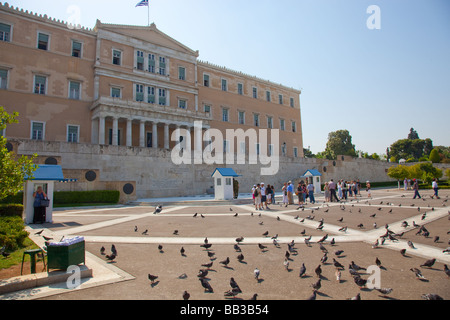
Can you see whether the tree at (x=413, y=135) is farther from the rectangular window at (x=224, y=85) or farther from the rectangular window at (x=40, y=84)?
the rectangular window at (x=40, y=84)

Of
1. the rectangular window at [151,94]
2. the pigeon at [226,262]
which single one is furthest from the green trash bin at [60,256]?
the rectangular window at [151,94]

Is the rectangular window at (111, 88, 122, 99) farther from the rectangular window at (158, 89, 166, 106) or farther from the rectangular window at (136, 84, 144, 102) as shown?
the rectangular window at (158, 89, 166, 106)

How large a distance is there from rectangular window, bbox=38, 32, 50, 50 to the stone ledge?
122 ft

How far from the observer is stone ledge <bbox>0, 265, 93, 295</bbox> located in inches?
187

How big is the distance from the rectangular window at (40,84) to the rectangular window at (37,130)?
3910mm

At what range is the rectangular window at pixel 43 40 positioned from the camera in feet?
107

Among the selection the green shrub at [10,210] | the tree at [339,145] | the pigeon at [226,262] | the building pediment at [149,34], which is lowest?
the pigeon at [226,262]

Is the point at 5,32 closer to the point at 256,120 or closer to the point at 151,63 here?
the point at 151,63

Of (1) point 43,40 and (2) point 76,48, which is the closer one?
(1) point 43,40

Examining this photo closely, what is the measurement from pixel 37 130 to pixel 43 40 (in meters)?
11.4

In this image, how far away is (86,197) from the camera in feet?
70.2

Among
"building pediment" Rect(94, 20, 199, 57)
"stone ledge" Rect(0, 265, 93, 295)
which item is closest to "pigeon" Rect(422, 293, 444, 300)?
"stone ledge" Rect(0, 265, 93, 295)

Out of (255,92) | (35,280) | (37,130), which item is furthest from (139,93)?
(35,280)

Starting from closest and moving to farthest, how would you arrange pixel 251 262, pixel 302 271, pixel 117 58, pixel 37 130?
pixel 302 271 → pixel 251 262 → pixel 37 130 → pixel 117 58
